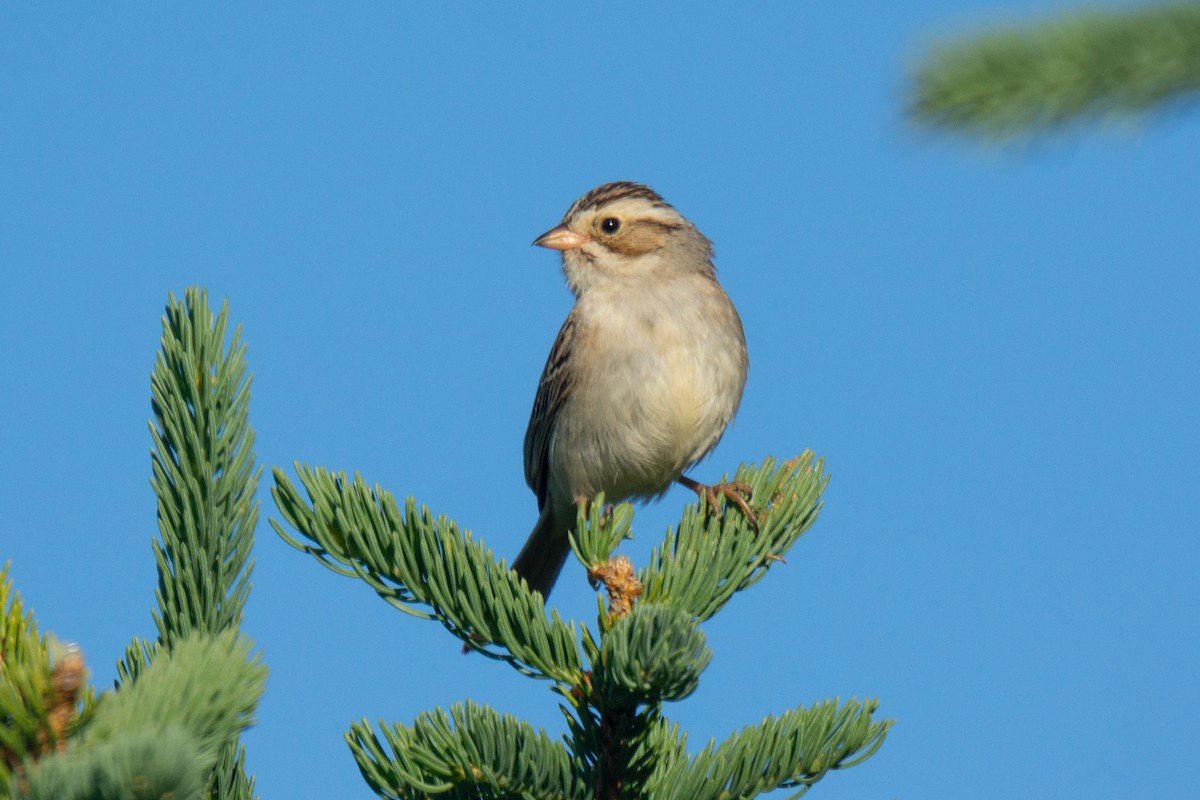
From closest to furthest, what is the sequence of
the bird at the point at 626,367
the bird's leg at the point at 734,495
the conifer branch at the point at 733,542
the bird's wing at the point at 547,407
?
the conifer branch at the point at 733,542, the bird's leg at the point at 734,495, the bird at the point at 626,367, the bird's wing at the point at 547,407

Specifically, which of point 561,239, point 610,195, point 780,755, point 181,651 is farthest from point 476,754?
point 610,195

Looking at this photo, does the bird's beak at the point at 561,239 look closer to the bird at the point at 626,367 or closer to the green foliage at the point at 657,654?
the bird at the point at 626,367

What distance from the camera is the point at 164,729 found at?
4.79 ft

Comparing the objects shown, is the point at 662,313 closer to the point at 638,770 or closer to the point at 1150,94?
the point at 638,770

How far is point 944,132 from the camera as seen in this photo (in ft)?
5.03

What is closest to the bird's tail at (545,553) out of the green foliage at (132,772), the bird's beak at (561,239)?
the bird's beak at (561,239)

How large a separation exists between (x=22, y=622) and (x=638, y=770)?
120cm

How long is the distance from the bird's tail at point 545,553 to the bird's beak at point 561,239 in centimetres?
145

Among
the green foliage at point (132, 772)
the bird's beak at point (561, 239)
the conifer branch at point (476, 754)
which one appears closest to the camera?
the green foliage at point (132, 772)

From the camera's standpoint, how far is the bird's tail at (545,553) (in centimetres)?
656

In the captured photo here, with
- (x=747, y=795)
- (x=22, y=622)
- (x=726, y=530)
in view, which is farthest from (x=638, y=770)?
(x=22, y=622)

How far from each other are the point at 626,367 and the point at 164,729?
466 centimetres

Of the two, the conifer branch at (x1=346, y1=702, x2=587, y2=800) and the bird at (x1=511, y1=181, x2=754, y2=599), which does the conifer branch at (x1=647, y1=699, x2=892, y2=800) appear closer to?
the conifer branch at (x1=346, y1=702, x2=587, y2=800)

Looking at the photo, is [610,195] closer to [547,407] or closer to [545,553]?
[547,407]
